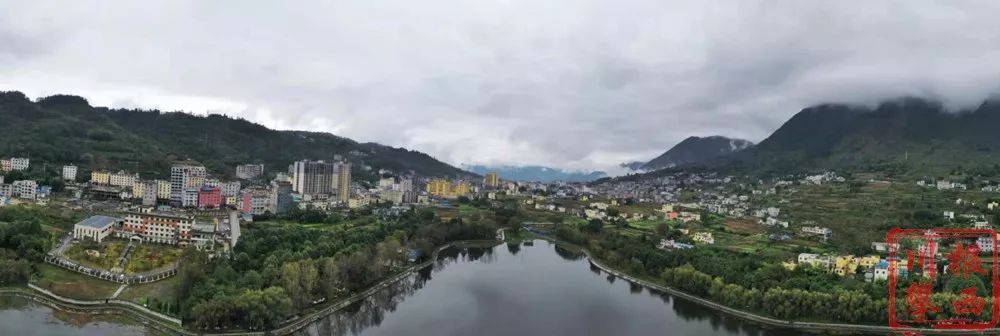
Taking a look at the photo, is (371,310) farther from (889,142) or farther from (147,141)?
(889,142)

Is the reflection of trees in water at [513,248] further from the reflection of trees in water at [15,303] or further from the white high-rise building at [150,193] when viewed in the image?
the reflection of trees in water at [15,303]

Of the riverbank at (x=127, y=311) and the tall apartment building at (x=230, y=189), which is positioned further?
the tall apartment building at (x=230, y=189)

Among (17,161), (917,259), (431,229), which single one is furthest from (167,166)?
(917,259)

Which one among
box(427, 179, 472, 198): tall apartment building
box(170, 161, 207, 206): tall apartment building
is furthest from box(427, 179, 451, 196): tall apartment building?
box(170, 161, 207, 206): tall apartment building

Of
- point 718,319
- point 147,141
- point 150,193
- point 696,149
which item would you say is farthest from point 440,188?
point 696,149

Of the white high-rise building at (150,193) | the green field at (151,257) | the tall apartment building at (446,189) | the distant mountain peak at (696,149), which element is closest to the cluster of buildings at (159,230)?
the green field at (151,257)
